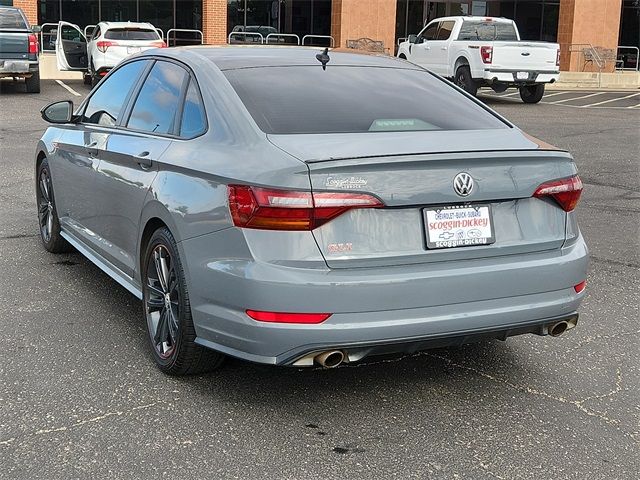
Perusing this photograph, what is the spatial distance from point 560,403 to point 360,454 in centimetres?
111

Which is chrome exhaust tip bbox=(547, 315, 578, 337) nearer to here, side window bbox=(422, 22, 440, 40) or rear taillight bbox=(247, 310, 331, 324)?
rear taillight bbox=(247, 310, 331, 324)

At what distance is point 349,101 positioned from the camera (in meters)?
4.36

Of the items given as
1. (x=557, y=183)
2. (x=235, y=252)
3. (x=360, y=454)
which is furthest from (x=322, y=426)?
(x=557, y=183)

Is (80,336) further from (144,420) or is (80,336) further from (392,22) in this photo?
(392,22)

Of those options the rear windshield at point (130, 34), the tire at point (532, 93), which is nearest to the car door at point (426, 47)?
the tire at point (532, 93)

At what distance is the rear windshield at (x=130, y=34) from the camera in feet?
70.5

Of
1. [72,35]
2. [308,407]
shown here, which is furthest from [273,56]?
[72,35]

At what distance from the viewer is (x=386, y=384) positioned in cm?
423

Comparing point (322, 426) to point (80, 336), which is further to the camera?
point (80, 336)

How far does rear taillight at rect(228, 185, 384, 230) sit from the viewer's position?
11.4 feet

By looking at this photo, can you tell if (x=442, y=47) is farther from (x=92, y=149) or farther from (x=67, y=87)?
(x=92, y=149)

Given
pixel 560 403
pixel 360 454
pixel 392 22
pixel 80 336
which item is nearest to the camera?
pixel 360 454

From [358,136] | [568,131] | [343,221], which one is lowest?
[568,131]

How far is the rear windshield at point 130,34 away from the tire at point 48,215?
15.6 m
